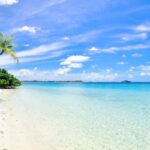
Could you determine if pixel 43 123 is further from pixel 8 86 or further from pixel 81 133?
pixel 8 86

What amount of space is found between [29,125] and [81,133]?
2.66 meters

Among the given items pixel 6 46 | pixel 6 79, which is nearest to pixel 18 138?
pixel 6 46

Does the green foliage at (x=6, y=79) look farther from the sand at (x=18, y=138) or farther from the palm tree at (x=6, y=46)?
the sand at (x=18, y=138)

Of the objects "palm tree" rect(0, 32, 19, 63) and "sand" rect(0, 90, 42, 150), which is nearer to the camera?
"sand" rect(0, 90, 42, 150)

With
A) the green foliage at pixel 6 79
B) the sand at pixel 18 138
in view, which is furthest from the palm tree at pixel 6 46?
the green foliage at pixel 6 79

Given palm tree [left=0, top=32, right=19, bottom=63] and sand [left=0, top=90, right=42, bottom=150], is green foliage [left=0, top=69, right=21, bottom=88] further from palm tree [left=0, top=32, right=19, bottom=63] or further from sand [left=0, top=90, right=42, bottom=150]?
sand [left=0, top=90, right=42, bottom=150]

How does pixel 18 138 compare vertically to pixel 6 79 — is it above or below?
below

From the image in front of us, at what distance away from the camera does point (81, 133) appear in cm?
958

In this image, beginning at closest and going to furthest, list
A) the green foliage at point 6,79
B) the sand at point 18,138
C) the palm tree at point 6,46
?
the sand at point 18,138, the palm tree at point 6,46, the green foliage at point 6,79

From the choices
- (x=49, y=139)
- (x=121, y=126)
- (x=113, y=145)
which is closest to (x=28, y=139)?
(x=49, y=139)

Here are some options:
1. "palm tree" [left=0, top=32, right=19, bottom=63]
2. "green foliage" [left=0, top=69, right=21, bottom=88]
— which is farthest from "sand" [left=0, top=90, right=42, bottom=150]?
"green foliage" [left=0, top=69, right=21, bottom=88]

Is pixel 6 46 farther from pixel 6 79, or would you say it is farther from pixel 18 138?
pixel 6 79

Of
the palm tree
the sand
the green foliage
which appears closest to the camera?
the sand

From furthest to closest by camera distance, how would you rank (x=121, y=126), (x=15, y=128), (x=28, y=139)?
1. (x=121, y=126)
2. (x=15, y=128)
3. (x=28, y=139)
